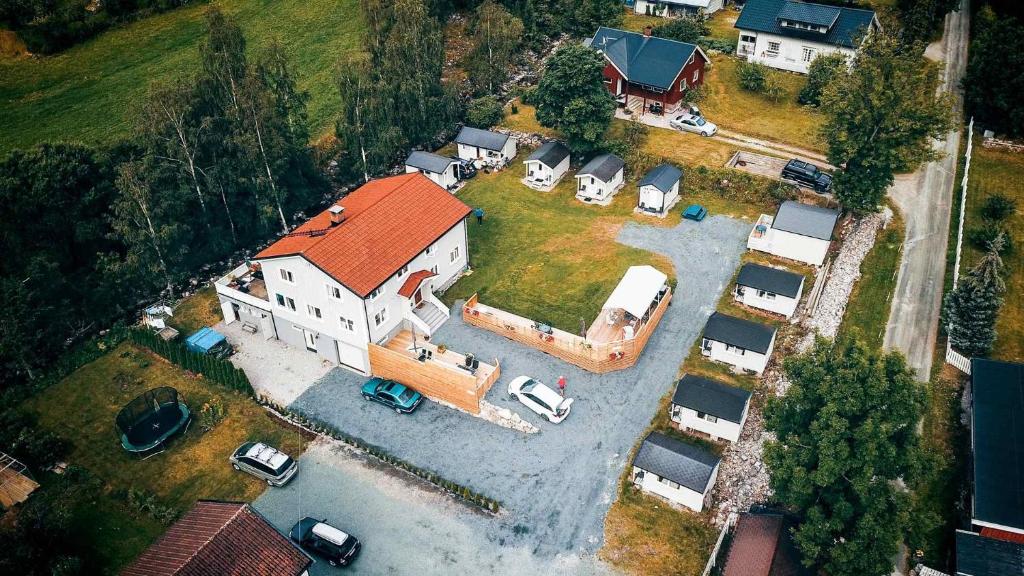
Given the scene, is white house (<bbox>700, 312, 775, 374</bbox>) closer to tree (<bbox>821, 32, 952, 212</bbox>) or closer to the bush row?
tree (<bbox>821, 32, 952, 212</bbox>)

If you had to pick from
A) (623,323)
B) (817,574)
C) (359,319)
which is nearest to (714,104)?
(623,323)

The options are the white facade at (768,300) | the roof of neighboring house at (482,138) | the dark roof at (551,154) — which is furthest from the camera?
the roof of neighboring house at (482,138)

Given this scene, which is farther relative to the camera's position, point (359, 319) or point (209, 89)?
point (209, 89)

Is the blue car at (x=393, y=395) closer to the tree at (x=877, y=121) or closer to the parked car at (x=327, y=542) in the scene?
the parked car at (x=327, y=542)

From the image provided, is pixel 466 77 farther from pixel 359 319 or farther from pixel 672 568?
pixel 672 568

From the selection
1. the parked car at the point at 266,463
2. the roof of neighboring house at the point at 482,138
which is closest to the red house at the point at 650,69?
the roof of neighboring house at the point at 482,138

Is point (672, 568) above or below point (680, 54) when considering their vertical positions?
below
